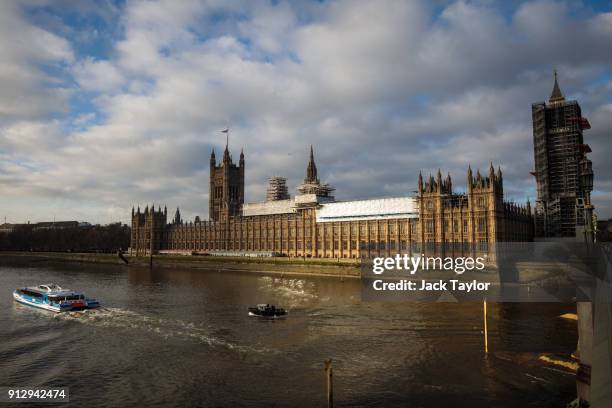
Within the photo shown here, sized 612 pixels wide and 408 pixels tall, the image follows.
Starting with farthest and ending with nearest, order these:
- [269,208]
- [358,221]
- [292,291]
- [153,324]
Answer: [269,208] < [358,221] < [292,291] < [153,324]

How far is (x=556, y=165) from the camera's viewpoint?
12525 cm

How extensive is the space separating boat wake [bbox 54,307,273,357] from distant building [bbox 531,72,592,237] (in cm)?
10770

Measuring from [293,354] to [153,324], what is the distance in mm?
20381

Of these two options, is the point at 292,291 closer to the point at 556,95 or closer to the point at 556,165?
the point at 556,165

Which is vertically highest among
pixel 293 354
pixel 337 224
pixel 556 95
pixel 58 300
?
pixel 556 95

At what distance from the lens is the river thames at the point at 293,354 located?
28.6 meters

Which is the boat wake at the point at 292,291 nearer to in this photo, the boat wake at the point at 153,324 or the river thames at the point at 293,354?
the river thames at the point at 293,354

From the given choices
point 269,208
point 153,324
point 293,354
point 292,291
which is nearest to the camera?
point 293,354

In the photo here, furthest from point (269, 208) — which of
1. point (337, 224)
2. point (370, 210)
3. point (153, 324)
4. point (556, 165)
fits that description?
point (153, 324)

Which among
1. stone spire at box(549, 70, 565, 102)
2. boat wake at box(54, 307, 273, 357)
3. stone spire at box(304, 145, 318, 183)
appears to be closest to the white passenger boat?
boat wake at box(54, 307, 273, 357)

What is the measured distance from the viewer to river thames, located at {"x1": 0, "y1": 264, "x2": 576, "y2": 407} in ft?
93.7

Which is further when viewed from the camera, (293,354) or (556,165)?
(556,165)

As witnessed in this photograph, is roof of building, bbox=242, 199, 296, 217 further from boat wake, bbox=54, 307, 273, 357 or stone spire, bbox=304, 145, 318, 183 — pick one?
boat wake, bbox=54, 307, 273, 357

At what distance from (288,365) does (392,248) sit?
8303 cm
